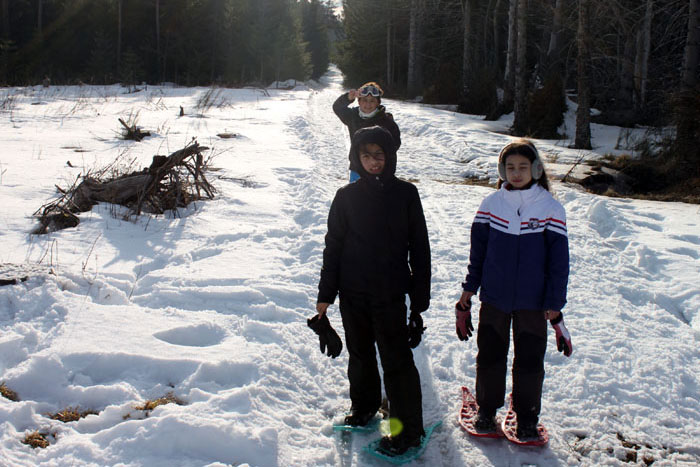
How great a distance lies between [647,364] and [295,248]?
3472 millimetres

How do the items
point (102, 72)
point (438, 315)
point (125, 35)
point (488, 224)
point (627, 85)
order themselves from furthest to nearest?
1. point (125, 35)
2. point (102, 72)
3. point (627, 85)
4. point (438, 315)
5. point (488, 224)

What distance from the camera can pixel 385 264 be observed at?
107 inches

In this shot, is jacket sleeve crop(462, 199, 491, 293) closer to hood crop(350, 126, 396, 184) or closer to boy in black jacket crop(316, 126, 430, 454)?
boy in black jacket crop(316, 126, 430, 454)

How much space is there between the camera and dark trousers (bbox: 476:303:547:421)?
2.79 metres

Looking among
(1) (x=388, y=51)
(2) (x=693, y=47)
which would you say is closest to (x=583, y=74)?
(2) (x=693, y=47)

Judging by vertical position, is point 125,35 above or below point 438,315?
above

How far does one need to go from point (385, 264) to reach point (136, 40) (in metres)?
45.0

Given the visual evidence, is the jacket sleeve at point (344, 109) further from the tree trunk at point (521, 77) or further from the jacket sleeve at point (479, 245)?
the tree trunk at point (521, 77)

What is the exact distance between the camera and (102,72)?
123ft

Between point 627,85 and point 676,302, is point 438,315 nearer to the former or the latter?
point 676,302

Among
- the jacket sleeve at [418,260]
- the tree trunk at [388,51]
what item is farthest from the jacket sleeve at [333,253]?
the tree trunk at [388,51]

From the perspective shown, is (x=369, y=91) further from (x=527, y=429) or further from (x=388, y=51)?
(x=388, y=51)

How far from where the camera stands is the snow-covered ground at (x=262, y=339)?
272 centimetres

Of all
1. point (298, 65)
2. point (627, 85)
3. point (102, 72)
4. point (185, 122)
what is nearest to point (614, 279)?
point (185, 122)
